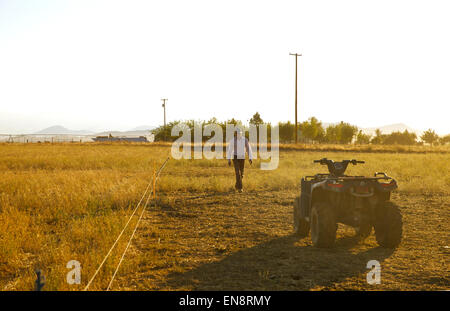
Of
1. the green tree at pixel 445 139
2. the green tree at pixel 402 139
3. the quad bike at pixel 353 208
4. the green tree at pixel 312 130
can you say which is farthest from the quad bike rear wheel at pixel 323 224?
the green tree at pixel 445 139

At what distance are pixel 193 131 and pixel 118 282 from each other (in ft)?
235

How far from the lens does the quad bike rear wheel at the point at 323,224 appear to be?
243 inches

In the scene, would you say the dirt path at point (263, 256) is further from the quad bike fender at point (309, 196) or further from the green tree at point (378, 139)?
the green tree at point (378, 139)

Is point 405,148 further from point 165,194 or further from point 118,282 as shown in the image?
point 118,282

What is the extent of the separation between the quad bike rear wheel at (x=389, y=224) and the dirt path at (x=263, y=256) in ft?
0.60

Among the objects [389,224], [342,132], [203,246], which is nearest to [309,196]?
[389,224]

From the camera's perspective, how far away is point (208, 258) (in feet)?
20.6

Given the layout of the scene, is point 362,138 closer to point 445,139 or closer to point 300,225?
point 445,139

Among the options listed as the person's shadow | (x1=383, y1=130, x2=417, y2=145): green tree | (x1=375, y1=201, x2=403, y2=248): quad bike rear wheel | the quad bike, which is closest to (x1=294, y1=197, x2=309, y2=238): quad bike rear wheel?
the person's shadow

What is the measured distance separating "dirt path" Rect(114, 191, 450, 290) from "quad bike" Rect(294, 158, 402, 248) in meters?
0.31

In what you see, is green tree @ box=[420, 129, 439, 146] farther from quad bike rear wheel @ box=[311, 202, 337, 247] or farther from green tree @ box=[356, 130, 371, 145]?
quad bike rear wheel @ box=[311, 202, 337, 247]

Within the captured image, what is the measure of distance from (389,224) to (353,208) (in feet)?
2.26
